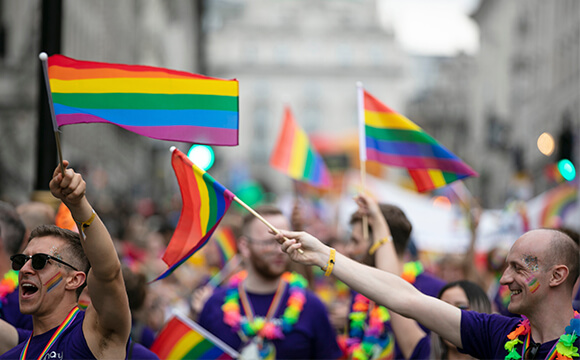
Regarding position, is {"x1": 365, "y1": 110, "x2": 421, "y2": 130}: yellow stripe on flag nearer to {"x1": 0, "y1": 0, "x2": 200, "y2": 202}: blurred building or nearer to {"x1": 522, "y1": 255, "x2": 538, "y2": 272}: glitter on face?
Result: {"x1": 522, "y1": 255, "x2": 538, "y2": 272}: glitter on face

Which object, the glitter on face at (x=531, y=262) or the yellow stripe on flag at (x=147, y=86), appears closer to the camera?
the glitter on face at (x=531, y=262)

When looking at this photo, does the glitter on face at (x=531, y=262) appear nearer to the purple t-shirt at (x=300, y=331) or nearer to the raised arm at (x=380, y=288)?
the raised arm at (x=380, y=288)

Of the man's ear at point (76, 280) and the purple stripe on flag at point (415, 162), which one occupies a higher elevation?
the purple stripe on flag at point (415, 162)

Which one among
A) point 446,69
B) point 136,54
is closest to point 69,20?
point 136,54

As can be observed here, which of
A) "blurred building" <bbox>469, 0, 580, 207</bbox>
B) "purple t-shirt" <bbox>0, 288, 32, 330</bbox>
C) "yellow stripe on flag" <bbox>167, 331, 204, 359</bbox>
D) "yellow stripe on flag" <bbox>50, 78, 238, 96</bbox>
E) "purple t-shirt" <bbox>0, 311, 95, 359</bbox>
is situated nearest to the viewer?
"purple t-shirt" <bbox>0, 311, 95, 359</bbox>

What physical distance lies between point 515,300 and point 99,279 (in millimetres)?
1807

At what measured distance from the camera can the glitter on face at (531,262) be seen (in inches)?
146

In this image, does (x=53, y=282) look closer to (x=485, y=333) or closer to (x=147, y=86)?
(x=147, y=86)

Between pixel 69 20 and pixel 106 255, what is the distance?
65.5 feet

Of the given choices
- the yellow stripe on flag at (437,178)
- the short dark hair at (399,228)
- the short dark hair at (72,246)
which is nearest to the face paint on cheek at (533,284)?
the short dark hair at (399,228)

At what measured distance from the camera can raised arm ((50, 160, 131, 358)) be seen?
3.32 meters

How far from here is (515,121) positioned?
5097 cm

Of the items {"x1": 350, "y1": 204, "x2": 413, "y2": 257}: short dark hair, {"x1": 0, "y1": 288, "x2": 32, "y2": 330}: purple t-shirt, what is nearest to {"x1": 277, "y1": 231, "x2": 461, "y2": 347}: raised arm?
{"x1": 350, "y1": 204, "x2": 413, "y2": 257}: short dark hair

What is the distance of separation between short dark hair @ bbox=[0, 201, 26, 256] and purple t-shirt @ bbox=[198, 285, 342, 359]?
1448 millimetres
